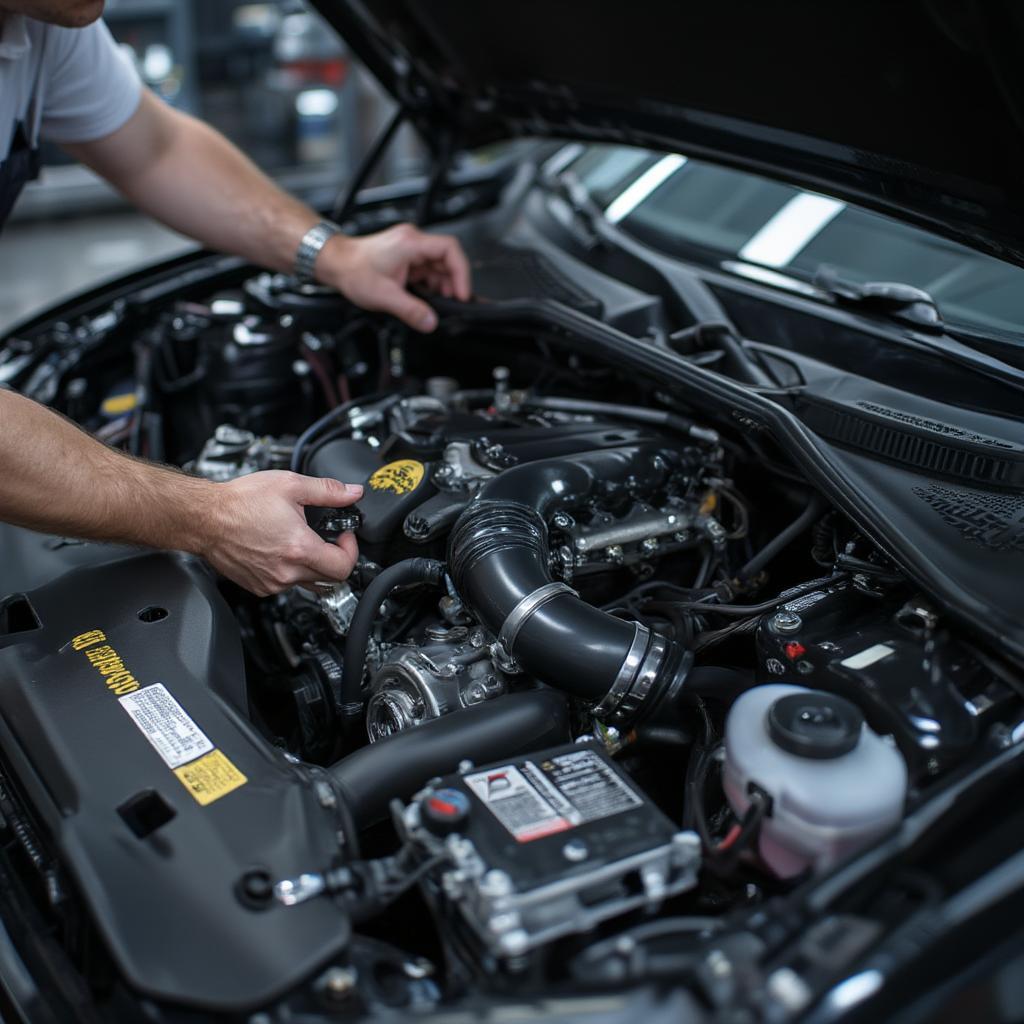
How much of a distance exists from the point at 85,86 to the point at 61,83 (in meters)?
0.04

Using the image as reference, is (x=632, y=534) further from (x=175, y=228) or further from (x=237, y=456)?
(x=175, y=228)

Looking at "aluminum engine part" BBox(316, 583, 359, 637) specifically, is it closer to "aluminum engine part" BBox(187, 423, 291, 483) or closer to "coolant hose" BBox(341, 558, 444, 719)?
"coolant hose" BBox(341, 558, 444, 719)

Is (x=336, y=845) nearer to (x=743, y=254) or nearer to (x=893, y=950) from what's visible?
(x=893, y=950)

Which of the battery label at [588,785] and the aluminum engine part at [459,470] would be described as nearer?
the battery label at [588,785]

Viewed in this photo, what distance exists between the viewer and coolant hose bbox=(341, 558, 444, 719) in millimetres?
1368

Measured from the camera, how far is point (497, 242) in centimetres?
221

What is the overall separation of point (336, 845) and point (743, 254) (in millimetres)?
1296

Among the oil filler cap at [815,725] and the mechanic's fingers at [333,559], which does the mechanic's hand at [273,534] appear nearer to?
the mechanic's fingers at [333,559]

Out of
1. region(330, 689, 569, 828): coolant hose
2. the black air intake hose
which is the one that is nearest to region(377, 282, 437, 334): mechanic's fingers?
the black air intake hose

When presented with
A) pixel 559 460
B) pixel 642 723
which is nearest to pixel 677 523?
pixel 559 460

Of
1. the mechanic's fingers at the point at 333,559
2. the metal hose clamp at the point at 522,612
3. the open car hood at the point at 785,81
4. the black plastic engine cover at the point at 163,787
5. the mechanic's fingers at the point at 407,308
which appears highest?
the open car hood at the point at 785,81

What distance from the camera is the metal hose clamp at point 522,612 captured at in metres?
1.26

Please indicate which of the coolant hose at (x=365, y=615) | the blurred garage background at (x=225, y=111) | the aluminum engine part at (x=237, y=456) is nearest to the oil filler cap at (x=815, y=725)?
the coolant hose at (x=365, y=615)

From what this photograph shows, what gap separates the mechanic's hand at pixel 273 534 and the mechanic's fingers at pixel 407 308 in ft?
2.12
